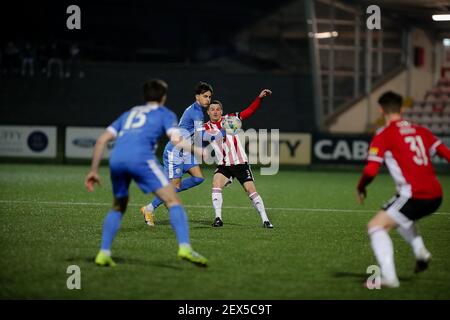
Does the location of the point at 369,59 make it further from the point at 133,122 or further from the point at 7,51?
the point at 133,122

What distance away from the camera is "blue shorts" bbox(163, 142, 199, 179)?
38.6 ft

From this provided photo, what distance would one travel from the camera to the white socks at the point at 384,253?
23.1ft

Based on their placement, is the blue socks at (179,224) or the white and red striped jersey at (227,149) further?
the white and red striped jersey at (227,149)

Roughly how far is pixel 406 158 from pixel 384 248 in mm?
893

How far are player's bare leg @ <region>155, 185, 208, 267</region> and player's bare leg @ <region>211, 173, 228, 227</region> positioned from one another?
12.0ft

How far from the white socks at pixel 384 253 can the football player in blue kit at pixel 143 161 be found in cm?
174

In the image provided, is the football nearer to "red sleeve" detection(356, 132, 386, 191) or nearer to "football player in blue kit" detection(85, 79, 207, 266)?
"football player in blue kit" detection(85, 79, 207, 266)

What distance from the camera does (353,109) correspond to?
30.7 m

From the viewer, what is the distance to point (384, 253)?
710cm

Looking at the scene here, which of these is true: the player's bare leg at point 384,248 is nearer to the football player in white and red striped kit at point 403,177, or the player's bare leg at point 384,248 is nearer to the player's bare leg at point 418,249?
the football player in white and red striped kit at point 403,177

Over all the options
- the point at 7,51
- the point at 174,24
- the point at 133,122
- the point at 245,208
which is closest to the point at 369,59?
the point at 174,24

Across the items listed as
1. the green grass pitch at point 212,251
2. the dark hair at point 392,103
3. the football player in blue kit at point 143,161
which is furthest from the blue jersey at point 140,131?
the dark hair at point 392,103

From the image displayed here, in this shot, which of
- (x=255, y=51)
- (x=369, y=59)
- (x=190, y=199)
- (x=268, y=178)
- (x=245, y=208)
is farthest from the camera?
(x=255, y=51)

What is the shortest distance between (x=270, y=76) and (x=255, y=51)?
2.29m
